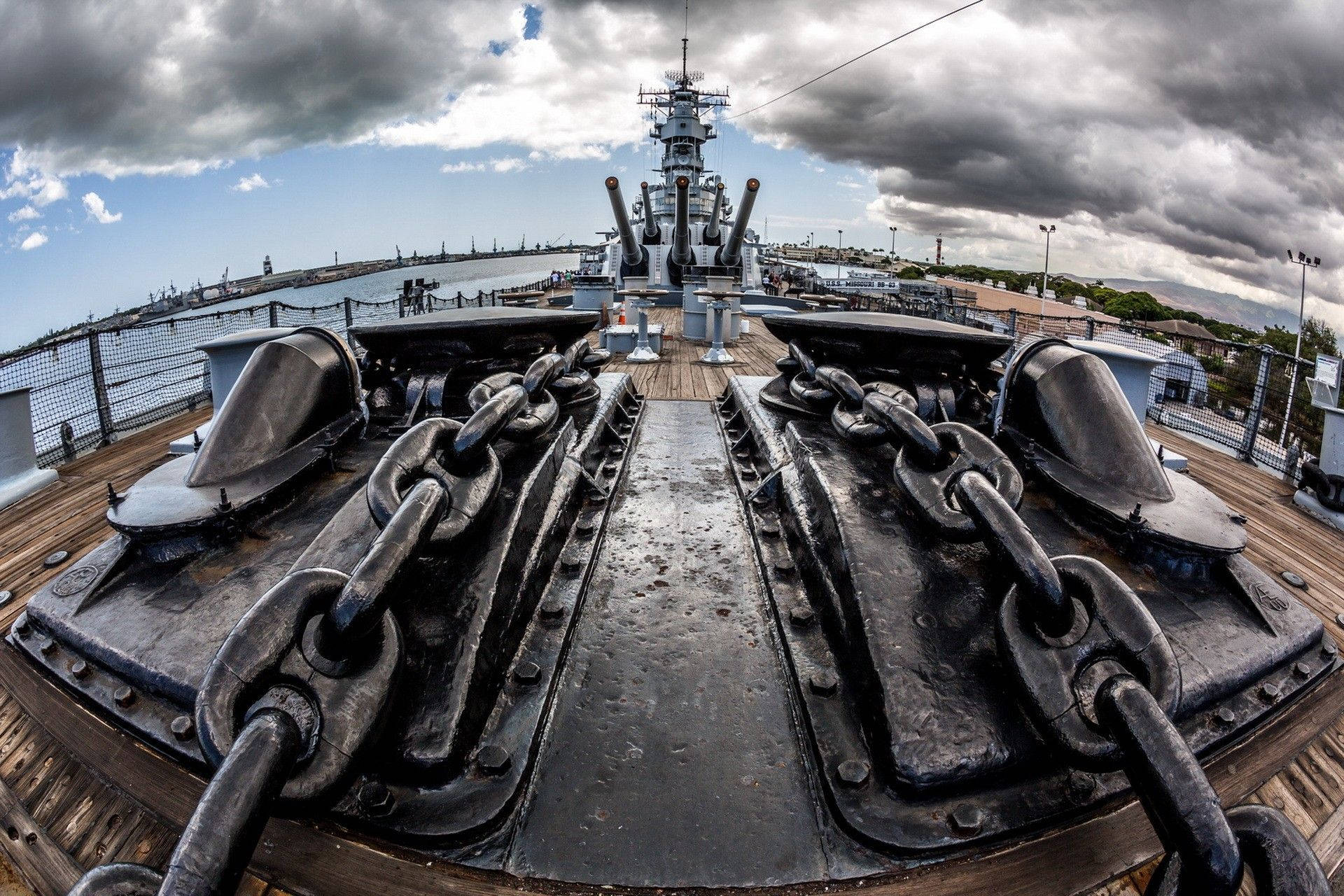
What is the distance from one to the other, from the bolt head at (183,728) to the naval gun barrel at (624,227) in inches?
611

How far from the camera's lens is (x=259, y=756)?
49.0 inches

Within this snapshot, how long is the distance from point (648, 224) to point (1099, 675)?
22.1m

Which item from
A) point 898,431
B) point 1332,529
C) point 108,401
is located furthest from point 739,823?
point 108,401

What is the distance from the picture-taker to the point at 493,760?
5.53 feet

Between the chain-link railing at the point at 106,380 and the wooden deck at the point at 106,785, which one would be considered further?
the chain-link railing at the point at 106,380

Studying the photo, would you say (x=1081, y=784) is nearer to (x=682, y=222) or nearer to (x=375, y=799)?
(x=375, y=799)

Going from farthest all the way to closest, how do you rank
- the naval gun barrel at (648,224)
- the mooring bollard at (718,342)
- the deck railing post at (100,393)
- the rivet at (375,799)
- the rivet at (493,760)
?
the naval gun barrel at (648,224)
the mooring bollard at (718,342)
the deck railing post at (100,393)
the rivet at (493,760)
the rivet at (375,799)

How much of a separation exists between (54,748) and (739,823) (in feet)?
5.97

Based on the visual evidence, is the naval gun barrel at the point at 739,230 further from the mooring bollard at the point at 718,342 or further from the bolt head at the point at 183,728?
the bolt head at the point at 183,728

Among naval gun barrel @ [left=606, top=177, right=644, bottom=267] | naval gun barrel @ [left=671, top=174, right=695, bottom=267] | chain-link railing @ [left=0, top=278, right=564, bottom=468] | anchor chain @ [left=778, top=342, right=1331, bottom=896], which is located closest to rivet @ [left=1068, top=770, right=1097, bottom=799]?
anchor chain @ [left=778, top=342, right=1331, bottom=896]

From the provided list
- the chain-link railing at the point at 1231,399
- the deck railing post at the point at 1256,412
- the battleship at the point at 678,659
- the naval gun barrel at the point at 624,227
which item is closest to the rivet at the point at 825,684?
the battleship at the point at 678,659

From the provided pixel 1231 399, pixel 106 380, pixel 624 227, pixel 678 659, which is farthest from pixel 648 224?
pixel 678 659

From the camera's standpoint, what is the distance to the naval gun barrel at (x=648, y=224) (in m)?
21.1

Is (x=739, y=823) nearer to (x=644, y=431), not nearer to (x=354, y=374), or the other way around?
(x=354, y=374)
